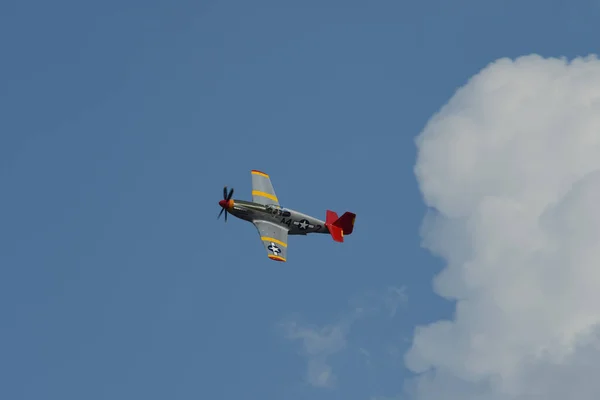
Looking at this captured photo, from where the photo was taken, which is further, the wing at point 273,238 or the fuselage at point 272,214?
the fuselage at point 272,214

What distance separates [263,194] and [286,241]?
1196 cm

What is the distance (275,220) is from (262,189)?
917 centimetres

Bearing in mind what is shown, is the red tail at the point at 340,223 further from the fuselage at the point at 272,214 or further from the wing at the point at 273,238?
the wing at the point at 273,238

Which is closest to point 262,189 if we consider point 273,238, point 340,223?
point 340,223

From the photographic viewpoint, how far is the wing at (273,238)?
474 feet

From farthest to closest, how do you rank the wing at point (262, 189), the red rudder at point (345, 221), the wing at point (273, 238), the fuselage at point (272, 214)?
the wing at point (262, 189) → the red rudder at point (345, 221) → the fuselage at point (272, 214) → the wing at point (273, 238)

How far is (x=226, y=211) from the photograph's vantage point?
149750 mm

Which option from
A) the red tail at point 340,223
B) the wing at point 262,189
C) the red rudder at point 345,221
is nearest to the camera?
the red tail at point 340,223

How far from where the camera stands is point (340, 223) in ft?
513

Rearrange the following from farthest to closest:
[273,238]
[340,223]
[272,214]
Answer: [340,223]
[272,214]
[273,238]

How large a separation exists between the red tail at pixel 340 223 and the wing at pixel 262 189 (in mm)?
8306

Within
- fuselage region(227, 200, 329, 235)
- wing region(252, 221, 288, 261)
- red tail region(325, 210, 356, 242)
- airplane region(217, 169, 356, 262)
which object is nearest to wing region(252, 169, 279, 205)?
airplane region(217, 169, 356, 262)

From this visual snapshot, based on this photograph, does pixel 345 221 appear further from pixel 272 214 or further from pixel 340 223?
pixel 272 214

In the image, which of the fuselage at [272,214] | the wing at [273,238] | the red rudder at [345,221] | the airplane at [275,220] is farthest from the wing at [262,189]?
the red rudder at [345,221]
